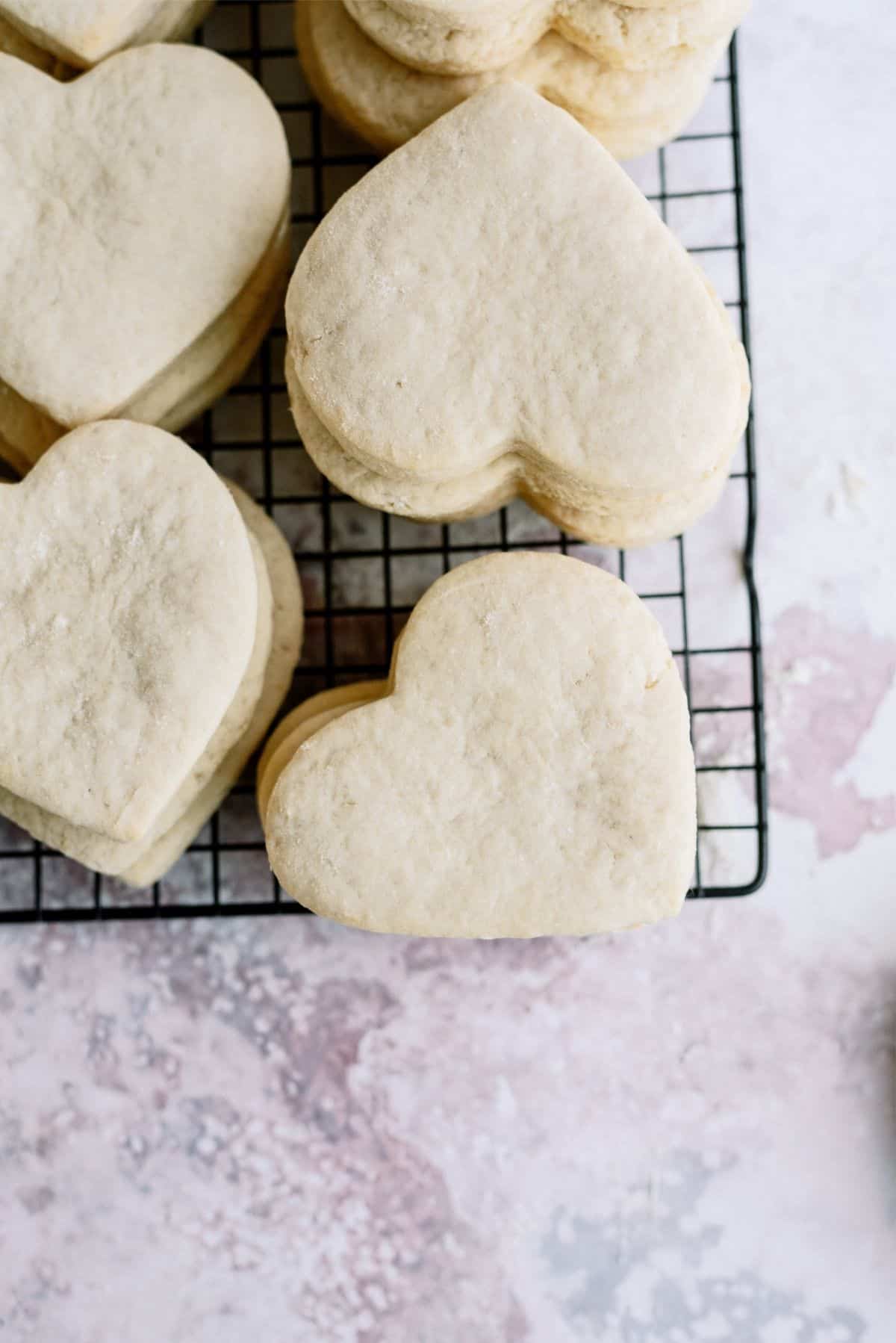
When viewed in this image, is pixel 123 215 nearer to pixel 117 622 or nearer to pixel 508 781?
pixel 117 622

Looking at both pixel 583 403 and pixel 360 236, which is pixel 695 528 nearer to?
pixel 583 403

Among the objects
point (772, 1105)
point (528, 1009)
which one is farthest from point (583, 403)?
point (772, 1105)

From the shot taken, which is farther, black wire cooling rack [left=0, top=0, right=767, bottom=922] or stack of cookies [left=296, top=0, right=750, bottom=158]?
black wire cooling rack [left=0, top=0, right=767, bottom=922]

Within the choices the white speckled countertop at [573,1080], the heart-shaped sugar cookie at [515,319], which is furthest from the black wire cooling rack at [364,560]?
the heart-shaped sugar cookie at [515,319]

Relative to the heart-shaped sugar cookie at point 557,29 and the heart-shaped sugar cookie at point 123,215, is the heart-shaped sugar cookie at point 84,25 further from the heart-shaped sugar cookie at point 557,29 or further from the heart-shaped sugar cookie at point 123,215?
the heart-shaped sugar cookie at point 557,29

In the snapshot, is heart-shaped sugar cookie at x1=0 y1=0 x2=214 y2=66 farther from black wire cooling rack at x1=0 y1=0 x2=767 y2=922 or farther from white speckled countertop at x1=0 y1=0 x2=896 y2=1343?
white speckled countertop at x1=0 y1=0 x2=896 y2=1343

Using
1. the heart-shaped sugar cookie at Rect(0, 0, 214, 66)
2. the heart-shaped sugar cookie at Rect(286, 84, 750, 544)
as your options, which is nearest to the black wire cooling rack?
the heart-shaped sugar cookie at Rect(0, 0, 214, 66)

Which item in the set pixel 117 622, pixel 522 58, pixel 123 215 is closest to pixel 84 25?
pixel 123 215

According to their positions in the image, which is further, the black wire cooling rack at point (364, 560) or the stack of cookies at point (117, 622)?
the black wire cooling rack at point (364, 560)
